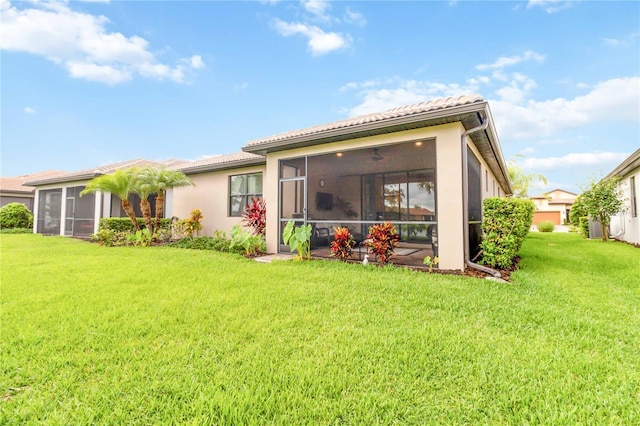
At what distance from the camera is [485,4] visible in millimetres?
8906

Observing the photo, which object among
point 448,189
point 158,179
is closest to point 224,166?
point 158,179

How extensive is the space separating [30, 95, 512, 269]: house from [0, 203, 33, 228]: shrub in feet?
58.2

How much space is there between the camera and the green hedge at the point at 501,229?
577 centimetres

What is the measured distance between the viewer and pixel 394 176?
23.9 ft

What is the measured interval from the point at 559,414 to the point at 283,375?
1.86 m

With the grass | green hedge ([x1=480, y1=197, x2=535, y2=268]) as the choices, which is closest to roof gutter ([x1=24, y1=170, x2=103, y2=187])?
the grass

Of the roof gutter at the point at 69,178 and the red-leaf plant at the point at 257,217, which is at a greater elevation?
the roof gutter at the point at 69,178

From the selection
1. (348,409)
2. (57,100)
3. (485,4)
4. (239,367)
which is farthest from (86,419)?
(57,100)

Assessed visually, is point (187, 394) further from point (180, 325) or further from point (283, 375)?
point (180, 325)

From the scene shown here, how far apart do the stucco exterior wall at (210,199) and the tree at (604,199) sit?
566 inches

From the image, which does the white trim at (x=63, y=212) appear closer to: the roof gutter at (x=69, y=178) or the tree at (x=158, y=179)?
the roof gutter at (x=69, y=178)

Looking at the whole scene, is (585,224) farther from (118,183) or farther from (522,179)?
(118,183)

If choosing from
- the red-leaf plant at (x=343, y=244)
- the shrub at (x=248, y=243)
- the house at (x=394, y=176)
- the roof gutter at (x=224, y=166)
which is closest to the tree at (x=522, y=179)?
the house at (x=394, y=176)

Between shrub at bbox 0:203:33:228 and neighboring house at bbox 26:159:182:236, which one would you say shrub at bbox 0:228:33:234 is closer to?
shrub at bbox 0:203:33:228
